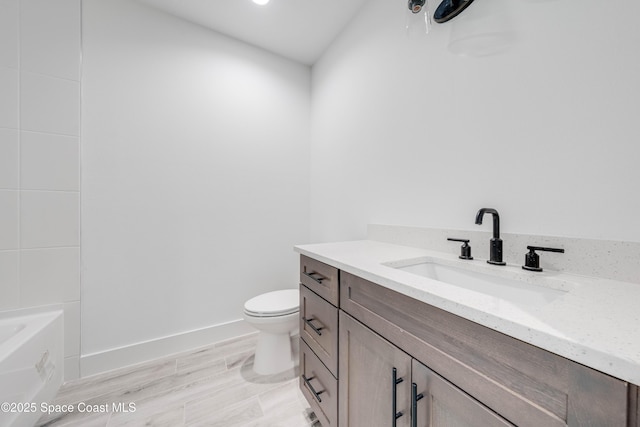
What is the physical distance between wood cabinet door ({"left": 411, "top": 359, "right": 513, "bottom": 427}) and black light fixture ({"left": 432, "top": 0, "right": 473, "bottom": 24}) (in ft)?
4.56

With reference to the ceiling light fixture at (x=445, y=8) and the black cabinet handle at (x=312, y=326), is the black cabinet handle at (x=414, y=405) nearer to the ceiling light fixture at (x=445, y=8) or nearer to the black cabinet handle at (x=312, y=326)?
the black cabinet handle at (x=312, y=326)

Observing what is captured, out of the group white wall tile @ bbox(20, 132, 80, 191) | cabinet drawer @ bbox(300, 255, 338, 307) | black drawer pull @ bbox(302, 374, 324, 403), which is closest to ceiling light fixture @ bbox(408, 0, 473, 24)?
cabinet drawer @ bbox(300, 255, 338, 307)

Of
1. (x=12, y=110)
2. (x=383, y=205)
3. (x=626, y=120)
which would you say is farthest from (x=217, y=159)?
(x=626, y=120)

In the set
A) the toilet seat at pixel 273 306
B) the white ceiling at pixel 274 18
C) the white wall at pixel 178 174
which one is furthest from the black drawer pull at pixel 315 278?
the white ceiling at pixel 274 18

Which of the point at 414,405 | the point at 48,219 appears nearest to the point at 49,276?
the point at 48,219

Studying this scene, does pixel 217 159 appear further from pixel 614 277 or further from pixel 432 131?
pixel 614 277

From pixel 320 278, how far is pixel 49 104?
74.9 inches

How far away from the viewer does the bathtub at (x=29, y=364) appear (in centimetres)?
100

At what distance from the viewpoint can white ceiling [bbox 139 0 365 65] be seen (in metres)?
1.65

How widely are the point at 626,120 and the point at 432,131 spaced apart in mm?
633

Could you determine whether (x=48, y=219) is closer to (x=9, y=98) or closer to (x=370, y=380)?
(x=9, y=98)

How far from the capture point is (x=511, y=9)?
912 mm

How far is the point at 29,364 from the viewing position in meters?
1.15

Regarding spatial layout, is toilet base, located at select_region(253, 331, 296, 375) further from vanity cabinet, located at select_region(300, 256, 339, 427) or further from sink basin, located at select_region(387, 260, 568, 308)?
sink basin, located at select_region(387, 260, 568, 308)
